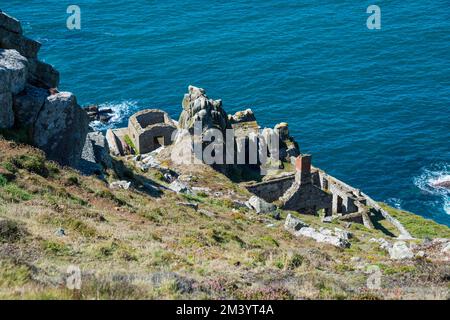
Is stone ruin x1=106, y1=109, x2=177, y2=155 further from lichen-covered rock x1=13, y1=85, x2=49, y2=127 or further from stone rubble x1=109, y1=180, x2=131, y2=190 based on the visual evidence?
lichen-covered rock x1=13, y1=85, x2=49, y2=127

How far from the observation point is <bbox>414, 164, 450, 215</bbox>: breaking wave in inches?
3058

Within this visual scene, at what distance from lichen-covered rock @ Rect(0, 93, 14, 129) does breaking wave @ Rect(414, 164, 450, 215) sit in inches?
2164

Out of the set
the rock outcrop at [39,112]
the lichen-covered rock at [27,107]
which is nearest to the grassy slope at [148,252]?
the rock outcrop at [39,112]

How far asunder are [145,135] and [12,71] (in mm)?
33212

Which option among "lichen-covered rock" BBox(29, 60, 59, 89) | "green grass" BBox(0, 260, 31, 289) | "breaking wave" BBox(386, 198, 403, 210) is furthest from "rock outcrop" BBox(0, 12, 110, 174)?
"breaking wave" BBox(386, 198, 403, 210)

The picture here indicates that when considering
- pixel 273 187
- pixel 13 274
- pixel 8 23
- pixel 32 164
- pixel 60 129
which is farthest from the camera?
pixel 273 187

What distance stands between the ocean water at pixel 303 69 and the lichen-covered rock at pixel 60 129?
158 feet

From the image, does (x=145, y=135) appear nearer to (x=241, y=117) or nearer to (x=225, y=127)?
(x=225, y=127)

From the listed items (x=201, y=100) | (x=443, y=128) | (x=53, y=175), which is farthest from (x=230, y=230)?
(x=443, y=128)

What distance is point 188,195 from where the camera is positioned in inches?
1736

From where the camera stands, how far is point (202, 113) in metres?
60.3

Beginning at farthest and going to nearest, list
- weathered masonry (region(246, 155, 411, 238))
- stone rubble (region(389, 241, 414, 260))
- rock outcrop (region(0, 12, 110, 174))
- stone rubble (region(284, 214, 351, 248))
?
weathered masonry (region(246, 155, 411, 238)), stone rubble (region(284, 214, 351, 248)), rock outcrop (region(0, 12, 110, 174)), stone rubble (region(389, 241, 414, 260))

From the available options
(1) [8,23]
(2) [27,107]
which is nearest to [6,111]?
Result: (2) [27,107]

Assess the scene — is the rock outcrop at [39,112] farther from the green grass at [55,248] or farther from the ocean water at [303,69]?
the ocean water at [303,69]
